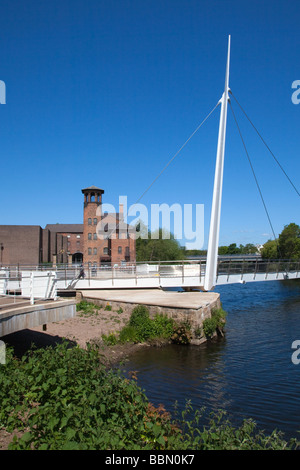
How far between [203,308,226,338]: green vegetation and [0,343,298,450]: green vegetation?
38.0 ft

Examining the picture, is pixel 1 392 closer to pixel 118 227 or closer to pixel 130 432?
pixel 130 432

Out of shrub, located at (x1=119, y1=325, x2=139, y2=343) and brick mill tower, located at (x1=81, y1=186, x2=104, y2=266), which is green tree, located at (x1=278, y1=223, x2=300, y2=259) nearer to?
brick mill tower, located at (x1=81, y1=186, x2=104, y2=266)

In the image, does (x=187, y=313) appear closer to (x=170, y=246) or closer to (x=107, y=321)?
(x=107, y=321)

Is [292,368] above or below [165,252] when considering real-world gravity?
below

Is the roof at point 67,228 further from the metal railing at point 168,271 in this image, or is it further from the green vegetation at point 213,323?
the green vegetation at point 213,323

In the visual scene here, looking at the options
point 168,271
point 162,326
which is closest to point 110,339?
point 162,326

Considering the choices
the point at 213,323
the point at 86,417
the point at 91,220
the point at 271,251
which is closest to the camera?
the point at 86,417

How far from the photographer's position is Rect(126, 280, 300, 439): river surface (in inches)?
431

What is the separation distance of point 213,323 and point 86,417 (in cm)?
1471

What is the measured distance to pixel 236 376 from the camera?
14.1m

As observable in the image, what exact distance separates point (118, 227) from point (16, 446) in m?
57.7

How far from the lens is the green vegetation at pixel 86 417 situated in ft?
18.9

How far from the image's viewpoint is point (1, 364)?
353 inches
